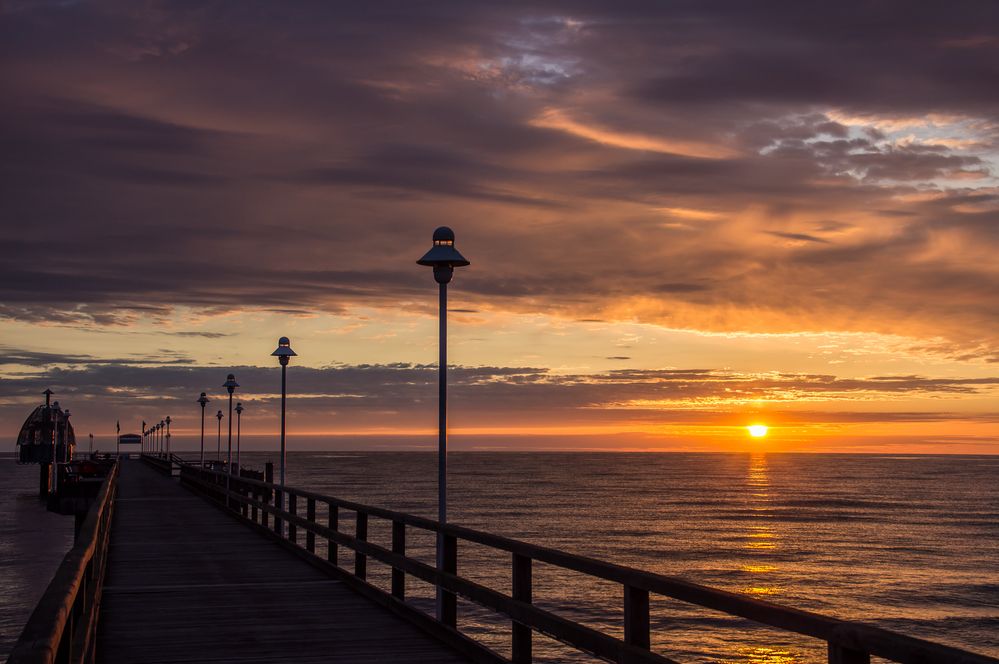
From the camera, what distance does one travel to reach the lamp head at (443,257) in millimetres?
12695

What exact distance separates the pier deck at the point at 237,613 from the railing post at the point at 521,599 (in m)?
1.02

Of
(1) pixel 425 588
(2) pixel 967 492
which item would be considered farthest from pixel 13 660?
(2) pixel 967 492

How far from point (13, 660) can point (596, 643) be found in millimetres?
4161

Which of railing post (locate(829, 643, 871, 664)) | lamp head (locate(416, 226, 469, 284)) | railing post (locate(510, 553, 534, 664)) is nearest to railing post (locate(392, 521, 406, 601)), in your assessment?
lamp head (locate(416, 226, 469, 284))

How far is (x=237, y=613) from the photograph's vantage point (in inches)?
476

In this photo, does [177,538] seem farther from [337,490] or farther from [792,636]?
[337,490]

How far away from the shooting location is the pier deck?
386 inches

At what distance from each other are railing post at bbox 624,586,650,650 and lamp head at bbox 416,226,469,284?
6.57m

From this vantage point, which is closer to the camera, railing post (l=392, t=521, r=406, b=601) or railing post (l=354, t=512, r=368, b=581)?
railing post (l=392, t=521, r=406, b=601)

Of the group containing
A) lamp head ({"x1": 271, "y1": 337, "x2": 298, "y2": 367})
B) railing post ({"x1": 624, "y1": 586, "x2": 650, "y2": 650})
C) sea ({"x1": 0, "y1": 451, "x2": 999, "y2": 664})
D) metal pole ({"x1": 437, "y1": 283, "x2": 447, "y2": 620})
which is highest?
lamp head ({"x1": 271, "y1": 337, "x2": 298, "y2": 367})

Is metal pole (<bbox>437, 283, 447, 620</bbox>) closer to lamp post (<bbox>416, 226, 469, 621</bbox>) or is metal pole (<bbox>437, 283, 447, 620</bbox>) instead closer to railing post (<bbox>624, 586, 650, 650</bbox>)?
lamp post (<bbox>416, 226, 469, 621</bbox>)

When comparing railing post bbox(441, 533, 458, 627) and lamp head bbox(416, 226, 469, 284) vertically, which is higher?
lamp head bbox(416, 226, 469, 284)

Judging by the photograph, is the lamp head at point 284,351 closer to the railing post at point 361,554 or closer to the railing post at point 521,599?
the railing post at point 361,554

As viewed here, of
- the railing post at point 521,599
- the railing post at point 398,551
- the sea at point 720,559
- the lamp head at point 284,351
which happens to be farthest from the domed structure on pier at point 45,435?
the railing post at point 521,599
